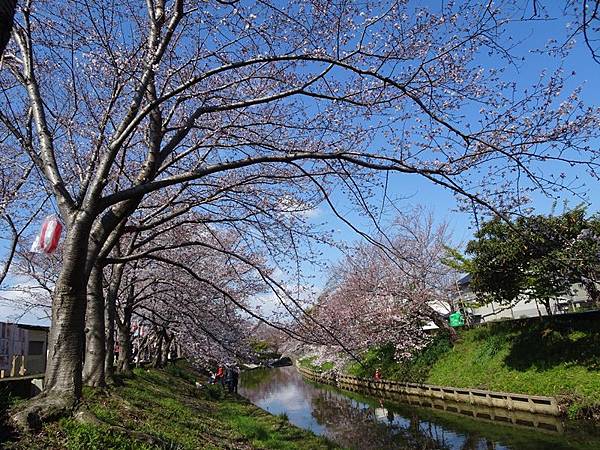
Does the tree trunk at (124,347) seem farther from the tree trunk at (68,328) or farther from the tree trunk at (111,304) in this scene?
the tree trunk at (68,328)

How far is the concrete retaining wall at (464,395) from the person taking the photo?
14469 millimetres

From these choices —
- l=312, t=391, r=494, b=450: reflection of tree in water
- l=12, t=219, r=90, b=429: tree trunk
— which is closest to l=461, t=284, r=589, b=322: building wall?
l=312, t=391, r=494, b=450: reflection of tree in water

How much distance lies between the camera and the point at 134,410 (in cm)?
786

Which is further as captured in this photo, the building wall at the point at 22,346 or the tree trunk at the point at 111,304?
the building wall at the point at 22,346

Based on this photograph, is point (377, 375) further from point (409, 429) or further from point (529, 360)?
point (529, 360)

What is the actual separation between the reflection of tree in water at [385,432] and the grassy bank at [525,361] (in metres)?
2.13

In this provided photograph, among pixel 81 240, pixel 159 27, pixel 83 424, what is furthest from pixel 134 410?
pixel 159 27

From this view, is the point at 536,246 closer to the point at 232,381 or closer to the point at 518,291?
the point at 518,291

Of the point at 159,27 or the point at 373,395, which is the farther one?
the point at 373,395

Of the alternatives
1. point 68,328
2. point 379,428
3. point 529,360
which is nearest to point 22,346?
point 379,428

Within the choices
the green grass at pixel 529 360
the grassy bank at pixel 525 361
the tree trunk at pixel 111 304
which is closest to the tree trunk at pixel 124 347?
the tree trunk at pixel 111 304

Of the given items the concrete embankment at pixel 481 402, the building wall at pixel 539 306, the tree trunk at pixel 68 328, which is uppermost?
the building wall at pixel 539 306

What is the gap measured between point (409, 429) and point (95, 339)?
11.4 metres

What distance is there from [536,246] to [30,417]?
→ 5548 millimetres
